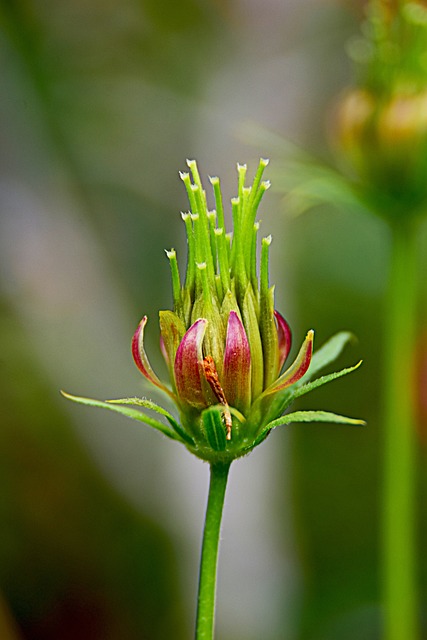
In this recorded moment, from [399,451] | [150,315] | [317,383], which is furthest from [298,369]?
[150,315]

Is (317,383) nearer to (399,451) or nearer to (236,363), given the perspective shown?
(236,363)

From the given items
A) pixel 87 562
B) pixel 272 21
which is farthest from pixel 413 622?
pixel 272 21

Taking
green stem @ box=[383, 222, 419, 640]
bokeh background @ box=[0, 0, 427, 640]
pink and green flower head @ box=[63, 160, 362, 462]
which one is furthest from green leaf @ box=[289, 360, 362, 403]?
bokeh background @ box=[0, 0, 427, 640]

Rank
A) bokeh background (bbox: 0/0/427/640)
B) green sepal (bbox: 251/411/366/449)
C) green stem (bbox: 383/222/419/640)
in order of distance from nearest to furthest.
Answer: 1. green sepal (bbox: 251/411/366/449)
2. green stem (bbox: 383/222/419/640)
3. bokeh background (bbox: 0/0/427/640)

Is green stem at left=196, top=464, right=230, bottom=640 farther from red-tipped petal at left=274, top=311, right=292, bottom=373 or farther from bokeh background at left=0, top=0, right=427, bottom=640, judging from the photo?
bokeh background at left=0, top=0, right=427, bottom=640

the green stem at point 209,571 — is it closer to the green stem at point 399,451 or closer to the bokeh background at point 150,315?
the green stem at point 399,451

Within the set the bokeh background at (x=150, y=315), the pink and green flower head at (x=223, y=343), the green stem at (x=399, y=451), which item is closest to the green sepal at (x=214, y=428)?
the pink and green flower head at (x=223, y=343)
